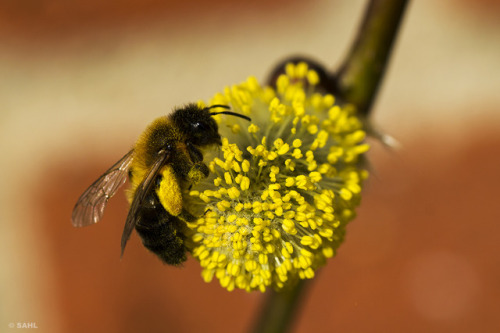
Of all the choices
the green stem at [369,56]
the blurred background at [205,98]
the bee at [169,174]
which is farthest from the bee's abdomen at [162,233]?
the blurred background at [205,98]

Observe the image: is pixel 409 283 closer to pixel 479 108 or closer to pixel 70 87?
pixel 479 108

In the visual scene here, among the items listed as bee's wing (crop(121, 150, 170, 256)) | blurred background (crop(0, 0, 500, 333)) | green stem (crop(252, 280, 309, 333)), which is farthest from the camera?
blurred background (crop(0, 0, 500, 333))

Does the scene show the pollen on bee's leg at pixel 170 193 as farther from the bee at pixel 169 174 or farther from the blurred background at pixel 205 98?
the blurred background at pixel 205 98

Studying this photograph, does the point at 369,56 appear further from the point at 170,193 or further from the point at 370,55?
the point at 170,193

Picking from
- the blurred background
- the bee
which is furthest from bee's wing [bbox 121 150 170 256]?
the blurred background

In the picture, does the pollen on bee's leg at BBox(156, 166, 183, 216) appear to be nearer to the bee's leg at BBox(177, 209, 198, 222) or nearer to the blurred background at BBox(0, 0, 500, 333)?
the bee's leg at BBox(177, 209, 198, 222)

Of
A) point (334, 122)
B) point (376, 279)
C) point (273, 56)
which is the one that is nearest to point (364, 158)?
point (334, 122)
